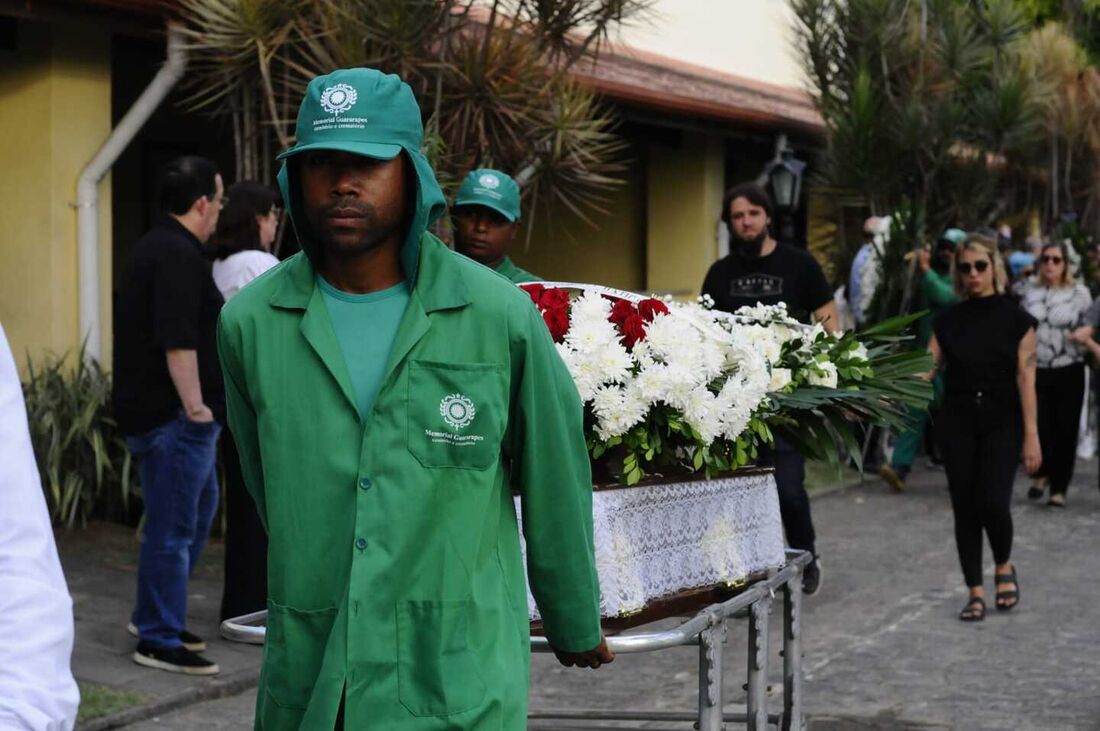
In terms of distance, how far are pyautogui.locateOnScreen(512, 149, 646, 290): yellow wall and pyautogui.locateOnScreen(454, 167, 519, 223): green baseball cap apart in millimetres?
12393

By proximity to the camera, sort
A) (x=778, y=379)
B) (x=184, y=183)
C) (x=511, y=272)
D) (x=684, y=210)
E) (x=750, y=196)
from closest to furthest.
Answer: (x=778, y=379) → (x=511, y=272) → (x=184, y=183) → (x=750, y=196) → (x=684, y=210)

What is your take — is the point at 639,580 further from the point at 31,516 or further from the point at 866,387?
the point at 31,516

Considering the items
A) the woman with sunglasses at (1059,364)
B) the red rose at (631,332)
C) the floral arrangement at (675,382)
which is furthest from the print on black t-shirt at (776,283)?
the woman with sunglasses at (1059,364)

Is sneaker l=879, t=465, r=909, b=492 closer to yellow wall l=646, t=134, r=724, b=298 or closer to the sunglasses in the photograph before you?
yellow wall l=646, t=134, r=724, b=298

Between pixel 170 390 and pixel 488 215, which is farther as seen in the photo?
pixel 170 390

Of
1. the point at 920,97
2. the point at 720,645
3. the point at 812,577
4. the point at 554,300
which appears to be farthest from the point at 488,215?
the point at 920,97

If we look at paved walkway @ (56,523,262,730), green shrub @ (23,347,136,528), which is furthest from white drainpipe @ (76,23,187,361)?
paved walkway @ (56,523,262,730)

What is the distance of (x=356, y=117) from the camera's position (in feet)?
9.45

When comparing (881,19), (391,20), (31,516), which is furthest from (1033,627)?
(881,19)

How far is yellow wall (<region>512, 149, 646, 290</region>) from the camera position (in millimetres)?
18344

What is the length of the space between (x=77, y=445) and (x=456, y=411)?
700cm

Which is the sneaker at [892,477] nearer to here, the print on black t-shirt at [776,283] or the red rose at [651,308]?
the print on black t-shirt at [776,283]

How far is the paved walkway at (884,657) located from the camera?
6430 mm

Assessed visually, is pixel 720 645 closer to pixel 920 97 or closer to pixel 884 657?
pixel 884 657
